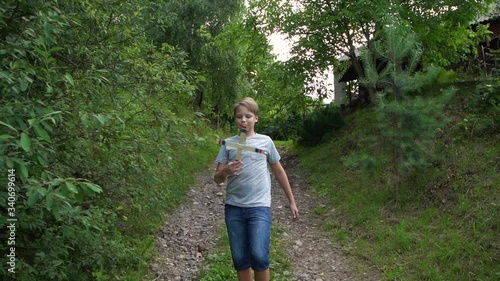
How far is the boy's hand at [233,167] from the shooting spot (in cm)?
321

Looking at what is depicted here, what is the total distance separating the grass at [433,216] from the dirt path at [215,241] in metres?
0.28

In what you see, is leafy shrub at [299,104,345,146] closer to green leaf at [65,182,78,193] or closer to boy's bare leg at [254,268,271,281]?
boy's bare leg at [254,268,271,281]

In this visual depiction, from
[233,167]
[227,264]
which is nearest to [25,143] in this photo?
[233,167]

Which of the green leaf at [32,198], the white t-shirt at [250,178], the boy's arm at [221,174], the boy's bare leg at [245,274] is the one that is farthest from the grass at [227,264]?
the green leaf at [32,198]

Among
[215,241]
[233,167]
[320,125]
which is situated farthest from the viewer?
[320,125]

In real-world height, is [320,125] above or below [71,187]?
below

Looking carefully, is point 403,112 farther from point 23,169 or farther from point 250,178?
point 23,169

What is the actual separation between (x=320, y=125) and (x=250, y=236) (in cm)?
1039

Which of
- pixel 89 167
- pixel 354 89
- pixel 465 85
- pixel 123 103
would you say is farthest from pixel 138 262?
pixel 354 89

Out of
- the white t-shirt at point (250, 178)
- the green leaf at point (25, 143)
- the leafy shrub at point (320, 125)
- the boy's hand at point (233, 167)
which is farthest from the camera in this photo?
the leafy shrub at point (320, 125)

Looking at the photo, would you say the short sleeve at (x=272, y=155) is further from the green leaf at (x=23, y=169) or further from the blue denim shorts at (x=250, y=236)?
the green leaf at (x=23, y=169)

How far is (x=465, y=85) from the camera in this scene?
30.8 ft

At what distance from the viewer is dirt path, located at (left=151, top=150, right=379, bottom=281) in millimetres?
5004

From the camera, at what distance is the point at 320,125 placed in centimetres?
1343
